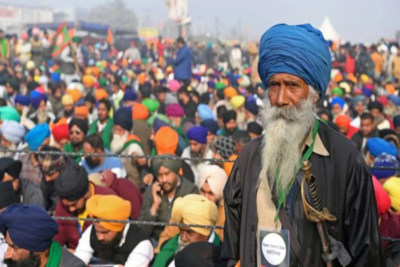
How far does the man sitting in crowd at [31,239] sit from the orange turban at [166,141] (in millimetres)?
3712

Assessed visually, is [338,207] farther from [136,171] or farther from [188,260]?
[136,171]

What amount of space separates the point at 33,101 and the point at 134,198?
605cm

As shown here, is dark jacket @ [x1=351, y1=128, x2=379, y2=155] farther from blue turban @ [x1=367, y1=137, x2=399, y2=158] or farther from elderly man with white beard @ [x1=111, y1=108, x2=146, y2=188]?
elderly man with white beard @ [x1=111, y1=108, x2=146, y2=188]

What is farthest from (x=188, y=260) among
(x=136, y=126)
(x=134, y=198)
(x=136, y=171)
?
(x=136, y=126)

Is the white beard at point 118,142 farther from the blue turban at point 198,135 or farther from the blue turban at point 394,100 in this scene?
the blue turban at point 394,100

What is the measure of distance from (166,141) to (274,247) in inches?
200

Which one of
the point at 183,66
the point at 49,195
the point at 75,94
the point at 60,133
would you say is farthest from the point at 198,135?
the point at 183,66

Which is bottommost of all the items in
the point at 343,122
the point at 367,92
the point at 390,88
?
the point at 343,122

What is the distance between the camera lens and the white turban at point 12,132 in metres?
8.38

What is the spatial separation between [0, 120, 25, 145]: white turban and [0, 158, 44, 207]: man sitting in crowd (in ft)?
7.66

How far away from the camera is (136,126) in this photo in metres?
9.39

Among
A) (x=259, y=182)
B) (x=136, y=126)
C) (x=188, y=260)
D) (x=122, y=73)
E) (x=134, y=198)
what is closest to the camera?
(x=259, y=182)

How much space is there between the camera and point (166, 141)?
25.0ft

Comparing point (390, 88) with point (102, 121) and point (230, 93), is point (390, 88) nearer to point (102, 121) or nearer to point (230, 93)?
point (230, 93)
